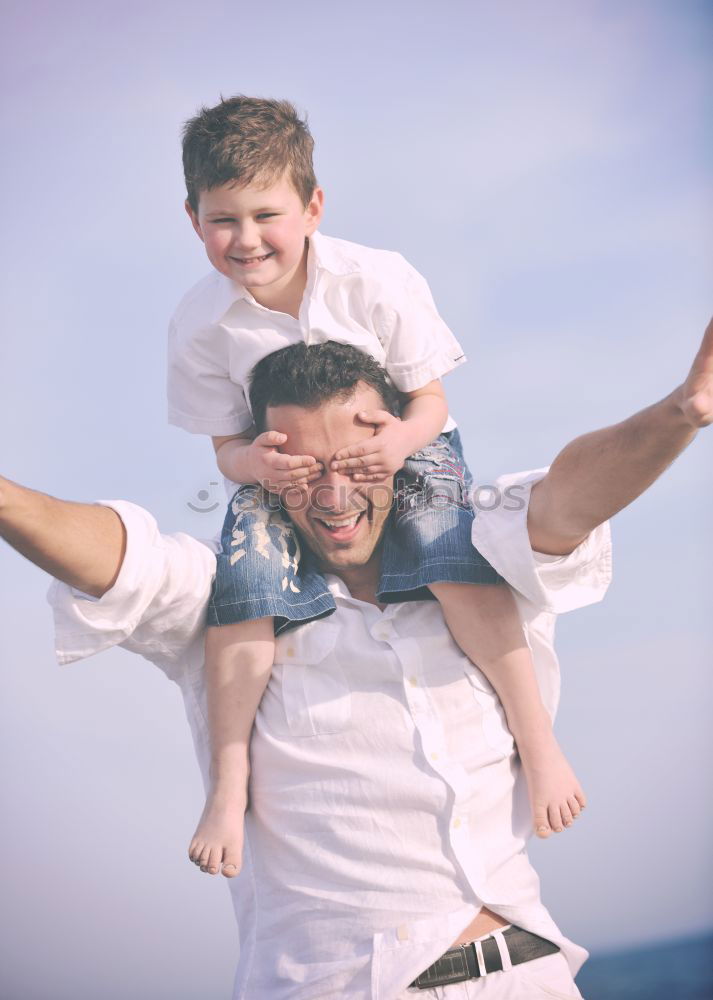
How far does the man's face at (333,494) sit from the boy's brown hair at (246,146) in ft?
2.06

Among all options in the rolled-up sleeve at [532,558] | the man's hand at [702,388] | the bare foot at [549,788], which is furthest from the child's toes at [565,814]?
the man's hand at [702,388]

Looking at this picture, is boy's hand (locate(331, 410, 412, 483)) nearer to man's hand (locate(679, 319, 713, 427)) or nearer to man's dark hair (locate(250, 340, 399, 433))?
man's dark hair (locate(250, 340, 399, 433))

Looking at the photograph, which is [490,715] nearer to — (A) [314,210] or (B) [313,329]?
(B) [313,329]

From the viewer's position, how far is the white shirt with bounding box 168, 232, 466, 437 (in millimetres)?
3139

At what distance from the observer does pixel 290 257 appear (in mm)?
3104

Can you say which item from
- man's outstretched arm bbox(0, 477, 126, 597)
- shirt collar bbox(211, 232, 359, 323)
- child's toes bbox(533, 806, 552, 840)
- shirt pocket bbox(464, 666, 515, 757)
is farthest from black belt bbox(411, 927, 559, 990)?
shirt collar bbox(211, 232, 359, 323)

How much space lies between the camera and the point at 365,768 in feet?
9.02

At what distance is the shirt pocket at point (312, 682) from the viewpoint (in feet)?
9.20

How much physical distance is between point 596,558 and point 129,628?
1.10 metres

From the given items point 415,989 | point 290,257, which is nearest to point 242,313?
point 290,257

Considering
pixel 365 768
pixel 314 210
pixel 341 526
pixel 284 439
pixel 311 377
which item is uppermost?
Answer: pixel 314 210

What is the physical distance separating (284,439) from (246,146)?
2.63 feet

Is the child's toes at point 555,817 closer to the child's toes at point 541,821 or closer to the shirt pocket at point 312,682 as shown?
the child's toes at point 541,821

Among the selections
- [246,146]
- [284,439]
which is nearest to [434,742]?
[284,439]
